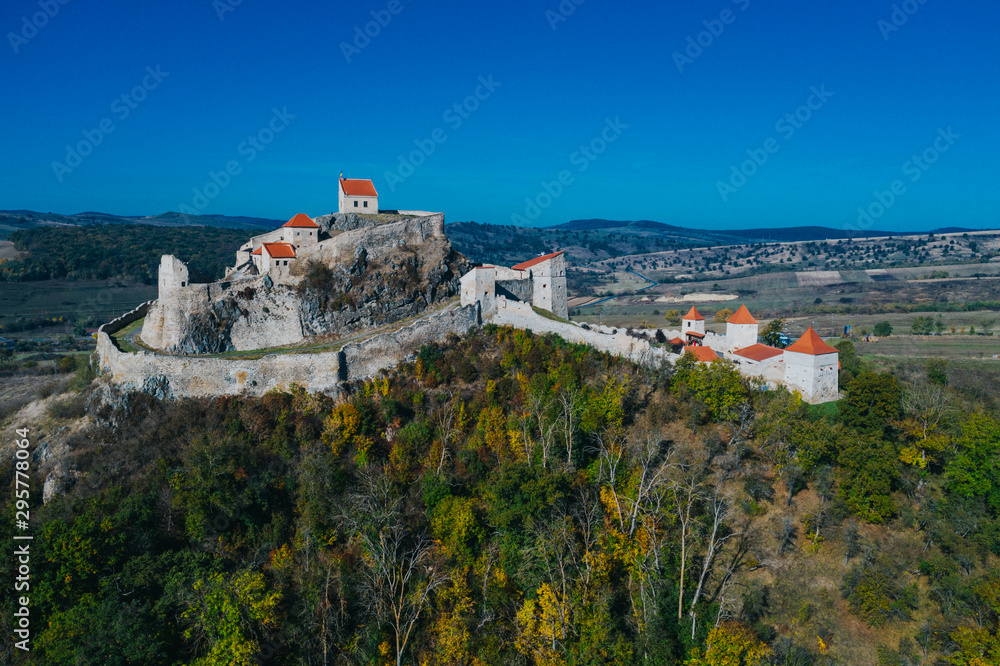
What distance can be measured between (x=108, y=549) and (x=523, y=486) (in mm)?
16898

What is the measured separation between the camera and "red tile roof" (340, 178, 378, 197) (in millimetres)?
43938

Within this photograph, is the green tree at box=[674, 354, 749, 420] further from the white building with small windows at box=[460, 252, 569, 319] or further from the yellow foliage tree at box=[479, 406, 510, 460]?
the white building with small windows at box=[460, 252, 569, 319]

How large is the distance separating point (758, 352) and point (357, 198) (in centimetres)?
2793

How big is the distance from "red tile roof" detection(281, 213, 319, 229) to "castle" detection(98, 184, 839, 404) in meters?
0.08

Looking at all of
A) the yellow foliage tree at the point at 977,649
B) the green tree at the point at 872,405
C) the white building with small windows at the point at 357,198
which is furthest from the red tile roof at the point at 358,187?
the yellow foliage tree at the point at 977,649

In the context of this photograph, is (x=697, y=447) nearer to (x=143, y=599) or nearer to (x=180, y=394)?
(x=143, y=599)

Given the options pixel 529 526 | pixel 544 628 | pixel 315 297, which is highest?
pixel 315 297

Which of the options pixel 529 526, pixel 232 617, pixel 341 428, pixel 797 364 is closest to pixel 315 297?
pixel 341 428

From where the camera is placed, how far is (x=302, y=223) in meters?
41.0

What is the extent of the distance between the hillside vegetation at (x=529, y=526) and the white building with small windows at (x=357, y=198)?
1510 cm

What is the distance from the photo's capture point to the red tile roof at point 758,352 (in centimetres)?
3403

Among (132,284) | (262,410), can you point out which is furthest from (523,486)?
(132,284)

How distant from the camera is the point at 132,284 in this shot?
90812 mm

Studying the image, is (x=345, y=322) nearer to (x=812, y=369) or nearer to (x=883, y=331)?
(x=812, y=369)
